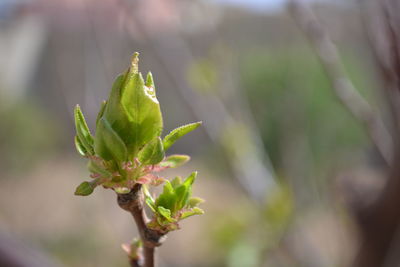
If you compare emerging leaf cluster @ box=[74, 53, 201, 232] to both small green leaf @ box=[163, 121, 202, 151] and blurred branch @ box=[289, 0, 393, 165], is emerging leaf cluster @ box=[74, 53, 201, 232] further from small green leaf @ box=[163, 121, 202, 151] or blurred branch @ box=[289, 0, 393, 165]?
blurred branch @ box=[289, 0, 393, 165]

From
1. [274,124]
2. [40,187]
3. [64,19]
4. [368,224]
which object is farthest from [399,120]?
[40,187]

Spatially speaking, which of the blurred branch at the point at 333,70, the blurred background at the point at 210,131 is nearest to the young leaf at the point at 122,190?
the blurred background at the point at 210,131

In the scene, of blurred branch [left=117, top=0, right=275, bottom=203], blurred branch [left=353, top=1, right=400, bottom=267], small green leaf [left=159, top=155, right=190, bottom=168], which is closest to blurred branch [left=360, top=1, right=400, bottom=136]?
blurred branch [left=353, top=1, right=400, bottom=267]

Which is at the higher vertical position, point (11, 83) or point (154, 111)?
point (154, 111)

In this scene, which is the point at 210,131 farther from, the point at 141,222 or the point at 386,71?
the point at 141,222

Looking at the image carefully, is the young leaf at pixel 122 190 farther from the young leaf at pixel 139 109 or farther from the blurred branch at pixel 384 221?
the blurred branch at pixel 384 221

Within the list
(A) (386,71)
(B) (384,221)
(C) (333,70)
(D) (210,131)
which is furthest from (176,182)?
(D) (210,131)

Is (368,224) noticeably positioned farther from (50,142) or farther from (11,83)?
(11,83)

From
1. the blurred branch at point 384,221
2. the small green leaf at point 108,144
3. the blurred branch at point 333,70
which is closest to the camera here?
the small green leaf at point 108,144
